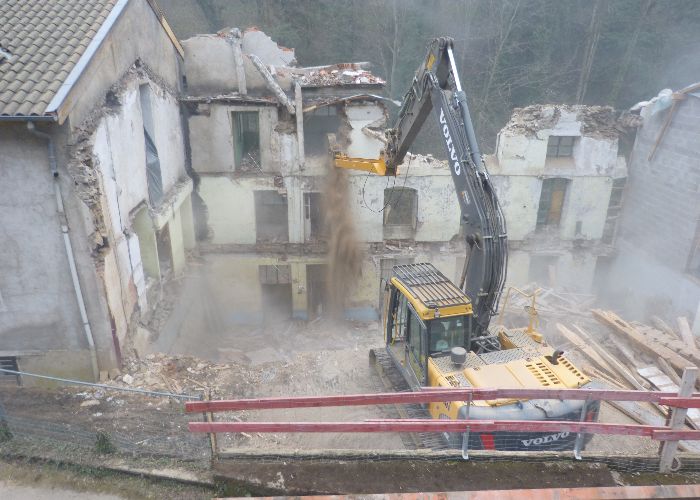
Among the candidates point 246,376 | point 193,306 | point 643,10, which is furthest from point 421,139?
point 246,376

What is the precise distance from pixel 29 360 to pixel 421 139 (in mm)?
22021

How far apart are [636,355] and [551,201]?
315 inches

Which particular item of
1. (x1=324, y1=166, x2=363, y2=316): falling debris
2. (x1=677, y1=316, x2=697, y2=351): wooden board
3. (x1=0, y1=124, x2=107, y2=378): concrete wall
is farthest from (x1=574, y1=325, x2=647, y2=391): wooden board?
(x1=0, y1=124, x2=107, y2=378): concrete wall

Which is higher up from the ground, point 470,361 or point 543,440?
point 470,361

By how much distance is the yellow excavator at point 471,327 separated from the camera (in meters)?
7.86

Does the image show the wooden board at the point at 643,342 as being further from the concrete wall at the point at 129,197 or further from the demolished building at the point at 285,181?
the concrete wall at the point at 129,197

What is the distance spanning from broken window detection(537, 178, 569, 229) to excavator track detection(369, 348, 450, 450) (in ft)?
36.9

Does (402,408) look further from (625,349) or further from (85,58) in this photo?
(85,58)

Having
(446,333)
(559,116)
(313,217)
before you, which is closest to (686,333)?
(559,116)

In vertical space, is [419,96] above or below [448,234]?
above

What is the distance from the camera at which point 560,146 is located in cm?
1992

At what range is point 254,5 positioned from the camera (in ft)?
96.5

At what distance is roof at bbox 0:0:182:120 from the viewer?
8406mm

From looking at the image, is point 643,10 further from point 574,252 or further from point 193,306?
point 193,306
